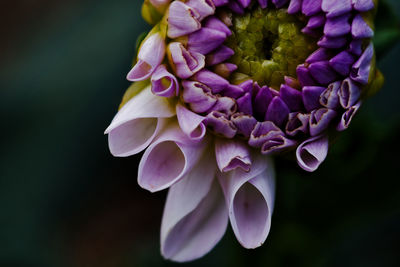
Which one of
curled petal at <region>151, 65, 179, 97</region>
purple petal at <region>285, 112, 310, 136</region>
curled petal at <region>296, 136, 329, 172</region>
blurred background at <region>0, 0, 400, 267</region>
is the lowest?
blurred background at <region>0, 0, 400, 267</region>

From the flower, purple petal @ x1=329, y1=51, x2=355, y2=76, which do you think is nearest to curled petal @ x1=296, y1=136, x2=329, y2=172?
the flower

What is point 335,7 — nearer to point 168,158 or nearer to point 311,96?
point 311,96

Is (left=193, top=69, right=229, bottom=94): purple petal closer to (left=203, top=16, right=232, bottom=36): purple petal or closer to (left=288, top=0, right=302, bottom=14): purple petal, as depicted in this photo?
(left=203, top=16, right=232, bottom=36): purple petal

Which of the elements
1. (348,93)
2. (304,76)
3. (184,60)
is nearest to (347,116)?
(348,93)

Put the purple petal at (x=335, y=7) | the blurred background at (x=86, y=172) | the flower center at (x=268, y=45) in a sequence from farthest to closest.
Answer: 1. the blurred background at (x=86, y=172)
2. the flower center at (x=268, y=45)
3. the purple petal at (x=335, y=7)

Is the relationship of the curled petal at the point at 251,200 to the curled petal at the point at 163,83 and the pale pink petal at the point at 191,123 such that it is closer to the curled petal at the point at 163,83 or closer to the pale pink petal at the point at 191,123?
the pale pink petal at the point at 191,123

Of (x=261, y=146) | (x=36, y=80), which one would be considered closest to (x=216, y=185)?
(x=261, y=146)

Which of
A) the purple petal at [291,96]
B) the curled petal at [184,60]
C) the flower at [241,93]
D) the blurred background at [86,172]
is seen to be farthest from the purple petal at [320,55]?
the blurred background at [86,172]
